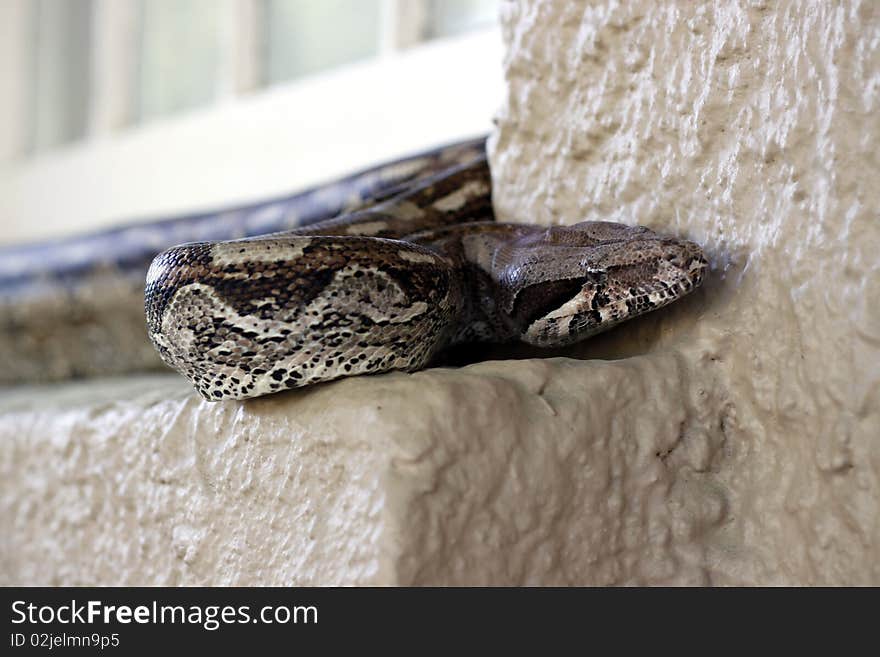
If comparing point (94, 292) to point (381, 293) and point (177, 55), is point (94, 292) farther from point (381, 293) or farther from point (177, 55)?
point (177, 55)

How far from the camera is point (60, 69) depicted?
7.62 m

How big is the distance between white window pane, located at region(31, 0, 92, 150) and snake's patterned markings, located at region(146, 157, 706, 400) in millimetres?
6309

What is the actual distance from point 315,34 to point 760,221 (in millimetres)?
4451

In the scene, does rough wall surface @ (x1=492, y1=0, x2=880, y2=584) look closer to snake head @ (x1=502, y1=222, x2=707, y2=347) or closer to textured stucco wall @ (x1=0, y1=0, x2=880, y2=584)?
textured stucco wall @ (x1=0, y1=0, x2=880, y2=584)

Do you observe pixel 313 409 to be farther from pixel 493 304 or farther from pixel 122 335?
pixel 122 335

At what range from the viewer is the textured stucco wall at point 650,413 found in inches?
62.0

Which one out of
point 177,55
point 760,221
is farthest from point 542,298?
point 177,55

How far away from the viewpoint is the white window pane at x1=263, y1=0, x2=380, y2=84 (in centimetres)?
549

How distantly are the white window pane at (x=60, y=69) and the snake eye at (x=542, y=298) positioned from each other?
6.52 m

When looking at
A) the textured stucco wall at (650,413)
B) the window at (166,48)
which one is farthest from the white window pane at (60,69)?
the textured stucco wall at (650,413)

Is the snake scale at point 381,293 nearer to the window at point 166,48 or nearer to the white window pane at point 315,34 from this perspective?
the window at point 166,48

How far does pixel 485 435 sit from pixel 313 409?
0.99ft
